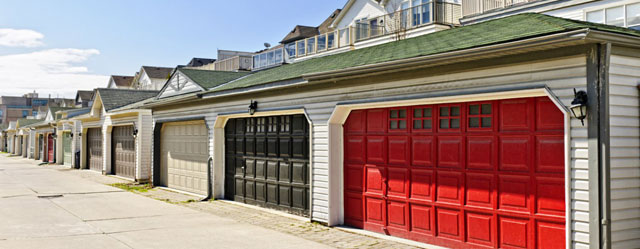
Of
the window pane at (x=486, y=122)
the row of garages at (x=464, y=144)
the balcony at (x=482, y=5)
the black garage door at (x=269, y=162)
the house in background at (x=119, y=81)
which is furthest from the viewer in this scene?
the house in background at (x=119, y=81)

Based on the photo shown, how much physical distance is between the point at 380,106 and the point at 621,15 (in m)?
11.9

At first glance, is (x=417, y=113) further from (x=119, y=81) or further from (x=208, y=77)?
(x=119, y=81)

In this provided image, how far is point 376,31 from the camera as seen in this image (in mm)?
28188

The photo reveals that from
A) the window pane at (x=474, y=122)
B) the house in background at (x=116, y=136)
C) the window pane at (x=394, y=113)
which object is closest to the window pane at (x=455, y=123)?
the window pane at (x=474, y=122)

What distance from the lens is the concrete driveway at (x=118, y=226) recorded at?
30.5 ft

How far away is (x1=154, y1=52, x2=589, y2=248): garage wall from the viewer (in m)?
6.64

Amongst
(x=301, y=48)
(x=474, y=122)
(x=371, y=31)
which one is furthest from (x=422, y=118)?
(x=301, y=48)

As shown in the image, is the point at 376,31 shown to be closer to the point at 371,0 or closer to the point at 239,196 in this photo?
the point at 371,0

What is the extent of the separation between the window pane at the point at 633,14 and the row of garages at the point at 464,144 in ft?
31.7

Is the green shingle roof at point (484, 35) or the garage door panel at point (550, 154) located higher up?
the green shingle roof at point (484, 35)

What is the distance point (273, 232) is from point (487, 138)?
4.53m

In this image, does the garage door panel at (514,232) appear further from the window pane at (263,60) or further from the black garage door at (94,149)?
the window pane at (263,60)

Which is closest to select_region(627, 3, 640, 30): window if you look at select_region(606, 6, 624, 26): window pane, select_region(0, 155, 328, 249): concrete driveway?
select_region(606, 6, 624, 26): window pane

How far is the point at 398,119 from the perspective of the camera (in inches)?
380
